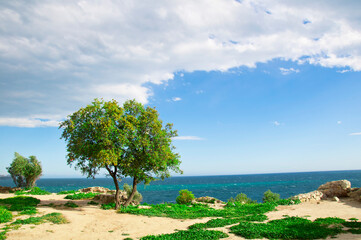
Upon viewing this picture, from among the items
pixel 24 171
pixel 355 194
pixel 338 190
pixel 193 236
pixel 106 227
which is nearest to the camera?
pixel 193 236

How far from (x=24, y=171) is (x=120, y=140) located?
34.4 meters

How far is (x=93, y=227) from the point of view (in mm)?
16812

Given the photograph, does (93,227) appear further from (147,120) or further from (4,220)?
(147,120)

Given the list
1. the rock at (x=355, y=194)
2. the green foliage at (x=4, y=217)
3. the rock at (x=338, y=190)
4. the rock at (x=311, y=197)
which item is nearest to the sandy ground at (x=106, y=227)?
the green foliage at (x=4, y=217)

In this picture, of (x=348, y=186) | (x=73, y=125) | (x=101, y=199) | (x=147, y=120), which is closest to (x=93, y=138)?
(x=73, y=125)

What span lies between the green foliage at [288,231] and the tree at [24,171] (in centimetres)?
4414

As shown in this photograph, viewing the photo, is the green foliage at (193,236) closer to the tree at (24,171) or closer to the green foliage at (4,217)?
the green foliage at (4,217)

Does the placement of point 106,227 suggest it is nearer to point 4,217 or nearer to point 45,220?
point 45,220

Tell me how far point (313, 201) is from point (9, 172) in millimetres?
51193

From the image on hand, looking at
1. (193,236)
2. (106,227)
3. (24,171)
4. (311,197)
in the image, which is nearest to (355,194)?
(311,197)

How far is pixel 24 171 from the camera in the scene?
4491 cm

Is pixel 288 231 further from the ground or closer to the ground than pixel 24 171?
closer to the ground

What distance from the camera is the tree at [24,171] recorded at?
4453 cm

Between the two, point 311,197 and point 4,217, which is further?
point 311,197
